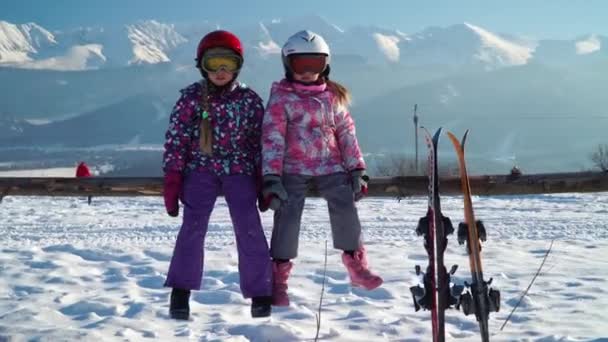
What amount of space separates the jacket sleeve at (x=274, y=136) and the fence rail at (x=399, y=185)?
0.79 m

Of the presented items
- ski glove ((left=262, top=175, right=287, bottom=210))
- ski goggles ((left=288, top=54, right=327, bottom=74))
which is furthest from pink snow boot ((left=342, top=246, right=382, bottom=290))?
ski goggles ((left=288, top=54, right=327, bottom=74))

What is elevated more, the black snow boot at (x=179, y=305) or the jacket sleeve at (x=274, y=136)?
the jacket sleeve at (x=274, y=136)

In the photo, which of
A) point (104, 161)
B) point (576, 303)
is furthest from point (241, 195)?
point (104, 161)

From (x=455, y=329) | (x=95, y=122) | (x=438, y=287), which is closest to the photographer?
(x=438, y=287)

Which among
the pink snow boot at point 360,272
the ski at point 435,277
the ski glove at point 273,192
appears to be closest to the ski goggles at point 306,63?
the ski glove at point 273,192

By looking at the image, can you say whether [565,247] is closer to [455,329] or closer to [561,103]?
[455,329]

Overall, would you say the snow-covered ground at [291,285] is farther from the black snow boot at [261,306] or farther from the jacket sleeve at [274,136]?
the jacket sleeve at [274,136]

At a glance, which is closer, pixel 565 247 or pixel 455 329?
pixel 455 329

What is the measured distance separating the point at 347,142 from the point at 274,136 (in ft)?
1.47

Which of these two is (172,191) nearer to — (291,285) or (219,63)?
(219,63)

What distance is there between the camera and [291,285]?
16.7 feet

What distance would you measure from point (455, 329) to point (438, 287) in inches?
50.7

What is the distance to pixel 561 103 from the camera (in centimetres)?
12719

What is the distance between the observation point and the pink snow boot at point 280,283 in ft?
9.35
